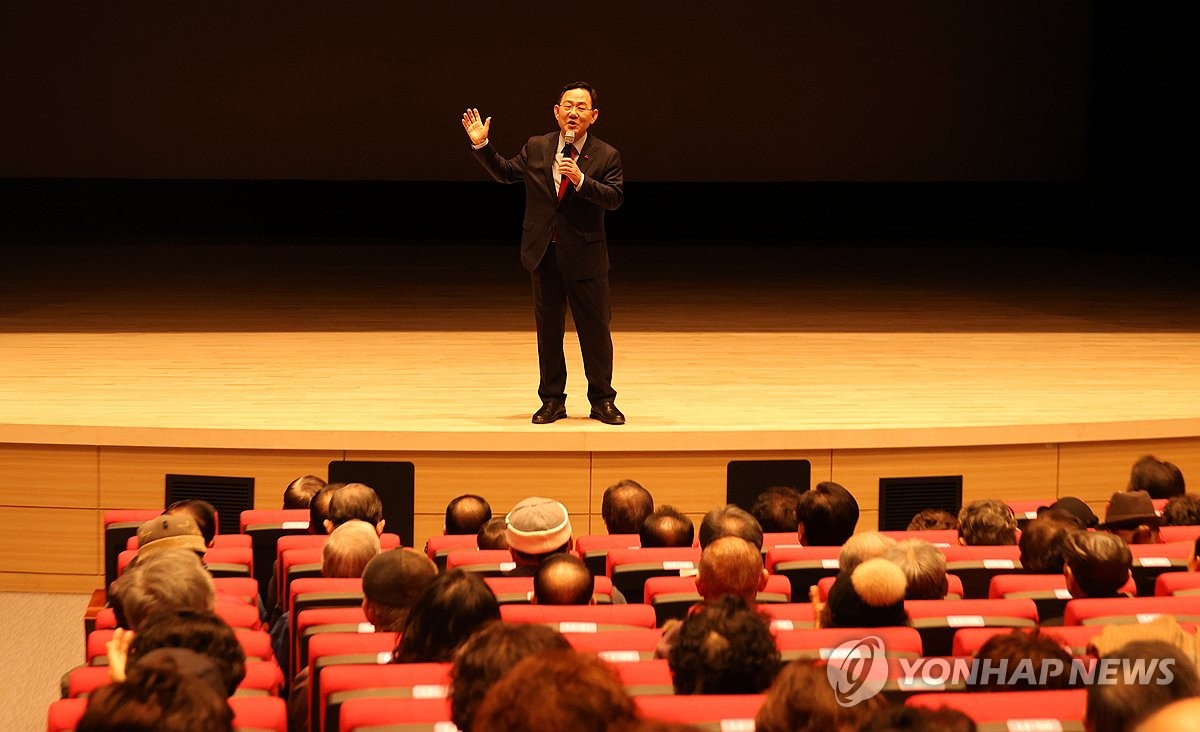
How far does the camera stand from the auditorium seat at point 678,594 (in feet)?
10.4

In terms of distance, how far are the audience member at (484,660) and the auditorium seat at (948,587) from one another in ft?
3.79

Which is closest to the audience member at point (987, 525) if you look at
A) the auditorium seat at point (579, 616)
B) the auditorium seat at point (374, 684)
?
the auditorium seat at point (579, 616)

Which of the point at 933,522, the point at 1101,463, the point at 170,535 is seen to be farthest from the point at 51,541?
the point at 1101,463

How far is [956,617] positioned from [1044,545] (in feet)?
2.24

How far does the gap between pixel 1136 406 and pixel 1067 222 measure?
6976 millimetres

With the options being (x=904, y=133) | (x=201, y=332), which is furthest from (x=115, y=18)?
(x=904, y=133)


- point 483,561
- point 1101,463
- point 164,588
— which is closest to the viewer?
point 164,588

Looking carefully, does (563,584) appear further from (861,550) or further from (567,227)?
(567,227)

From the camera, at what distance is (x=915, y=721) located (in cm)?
182

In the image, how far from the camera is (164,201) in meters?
12.0

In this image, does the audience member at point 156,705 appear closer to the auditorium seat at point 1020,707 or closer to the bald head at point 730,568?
the auditorium seat at point 1020,707

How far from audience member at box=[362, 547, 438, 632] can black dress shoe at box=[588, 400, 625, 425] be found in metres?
2.35

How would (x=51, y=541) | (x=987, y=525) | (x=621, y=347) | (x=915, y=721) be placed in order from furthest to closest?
(x=621, y=347) < (x=51, y=541) < (x=987, y=525) < (x=915, y=721)

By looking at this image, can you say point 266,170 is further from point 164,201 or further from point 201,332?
point 201,332
